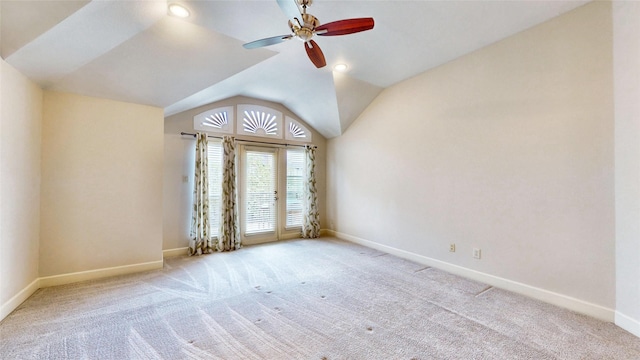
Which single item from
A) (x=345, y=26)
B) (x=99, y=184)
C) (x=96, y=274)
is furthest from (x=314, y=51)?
(x=96, y=274)

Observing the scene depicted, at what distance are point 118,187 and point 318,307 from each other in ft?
10.3

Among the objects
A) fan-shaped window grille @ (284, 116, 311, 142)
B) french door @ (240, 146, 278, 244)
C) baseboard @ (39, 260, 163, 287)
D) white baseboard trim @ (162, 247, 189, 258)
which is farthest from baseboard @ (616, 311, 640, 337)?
white baseboard trim @ (162, 247, 189, 258)

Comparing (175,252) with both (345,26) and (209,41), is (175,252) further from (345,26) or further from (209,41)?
(345,26)

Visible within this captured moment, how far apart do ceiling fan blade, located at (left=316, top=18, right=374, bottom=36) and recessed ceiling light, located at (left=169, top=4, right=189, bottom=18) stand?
1375mm

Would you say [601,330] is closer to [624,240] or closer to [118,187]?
[624,240]

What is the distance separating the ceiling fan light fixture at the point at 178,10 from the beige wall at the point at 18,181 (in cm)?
161

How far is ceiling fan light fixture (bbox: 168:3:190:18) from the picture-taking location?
2.30 m

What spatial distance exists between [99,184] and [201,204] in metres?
1.43

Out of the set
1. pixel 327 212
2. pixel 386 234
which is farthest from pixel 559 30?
pixel 327 212

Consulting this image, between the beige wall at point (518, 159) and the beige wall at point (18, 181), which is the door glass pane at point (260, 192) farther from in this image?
the beige wall at point (18, 181)

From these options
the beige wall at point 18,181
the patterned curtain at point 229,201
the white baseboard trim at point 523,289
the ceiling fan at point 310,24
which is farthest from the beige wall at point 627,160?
the beige wall at point 18,181

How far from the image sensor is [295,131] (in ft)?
18.5

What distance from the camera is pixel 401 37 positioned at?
294 cm

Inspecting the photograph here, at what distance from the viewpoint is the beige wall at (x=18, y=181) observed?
2336 millimetres
